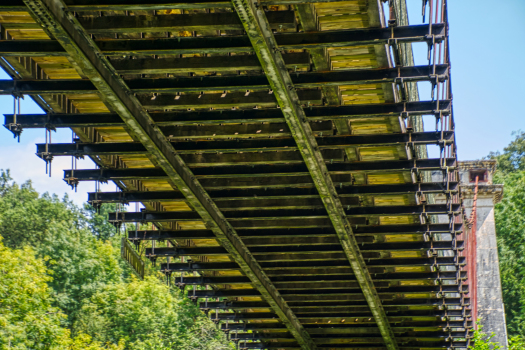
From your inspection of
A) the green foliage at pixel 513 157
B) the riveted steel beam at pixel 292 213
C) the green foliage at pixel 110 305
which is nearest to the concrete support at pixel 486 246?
the riveted steel beam at pixel 292 213

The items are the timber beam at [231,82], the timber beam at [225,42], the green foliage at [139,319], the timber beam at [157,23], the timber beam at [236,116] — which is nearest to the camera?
the timber beam at [157,23]

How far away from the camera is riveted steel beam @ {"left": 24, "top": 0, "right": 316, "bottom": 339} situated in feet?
36.7

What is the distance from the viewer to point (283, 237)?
65.1 ft

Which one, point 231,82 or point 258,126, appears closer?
point 231,82

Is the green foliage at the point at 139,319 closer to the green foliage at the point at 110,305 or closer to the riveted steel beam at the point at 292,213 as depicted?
the green foliage at the point at 110,305

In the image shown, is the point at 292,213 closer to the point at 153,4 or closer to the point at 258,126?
the point at 258,126

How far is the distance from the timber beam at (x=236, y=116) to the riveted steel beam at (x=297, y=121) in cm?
46

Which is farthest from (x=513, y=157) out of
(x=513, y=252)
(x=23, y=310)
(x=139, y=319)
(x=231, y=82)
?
(x=231, y=82)

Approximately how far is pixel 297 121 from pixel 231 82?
1406 millimetres

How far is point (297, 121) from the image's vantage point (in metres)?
13.6

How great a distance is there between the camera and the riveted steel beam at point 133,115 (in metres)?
11.2

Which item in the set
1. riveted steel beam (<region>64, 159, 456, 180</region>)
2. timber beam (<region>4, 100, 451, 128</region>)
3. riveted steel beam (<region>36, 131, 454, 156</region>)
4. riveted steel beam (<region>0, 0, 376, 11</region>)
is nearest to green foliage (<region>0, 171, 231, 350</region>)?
riveted steel beam (<region>64, 159, 456, 180</region>)

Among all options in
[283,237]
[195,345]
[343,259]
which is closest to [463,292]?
[343,259]

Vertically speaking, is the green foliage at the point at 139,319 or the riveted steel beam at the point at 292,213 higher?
the green foliage at the point at 139,319
